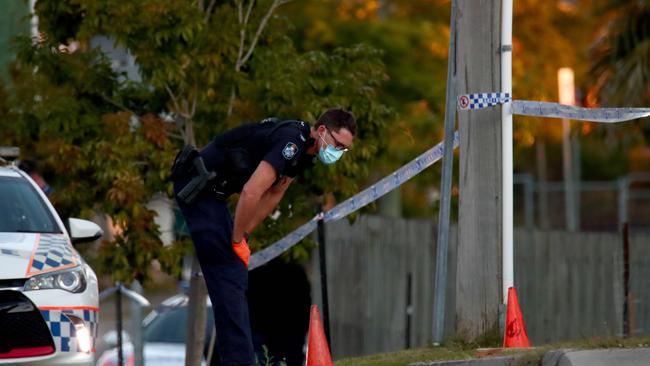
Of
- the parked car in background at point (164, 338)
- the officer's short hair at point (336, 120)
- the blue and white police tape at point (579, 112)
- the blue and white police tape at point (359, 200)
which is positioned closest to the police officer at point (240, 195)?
the officer's short hair at point (336, 120)

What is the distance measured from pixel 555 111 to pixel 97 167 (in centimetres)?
398

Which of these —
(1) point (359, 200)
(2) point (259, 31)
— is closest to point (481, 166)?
(1) point (359, 200)

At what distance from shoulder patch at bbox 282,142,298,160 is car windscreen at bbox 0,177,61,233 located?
7.48 ft

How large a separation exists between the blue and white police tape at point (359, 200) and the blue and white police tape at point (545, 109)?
0.45 meters

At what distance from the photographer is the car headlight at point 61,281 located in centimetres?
803

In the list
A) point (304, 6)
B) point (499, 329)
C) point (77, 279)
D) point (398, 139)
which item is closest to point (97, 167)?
point (77, 279)

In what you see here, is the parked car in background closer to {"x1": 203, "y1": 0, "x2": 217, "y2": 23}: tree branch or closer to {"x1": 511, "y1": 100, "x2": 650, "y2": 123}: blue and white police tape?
{"x1": 203, "y1": 0, "x2": 217, "y2": 23}: tree branch

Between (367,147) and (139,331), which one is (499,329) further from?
(139,331)

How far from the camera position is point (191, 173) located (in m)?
7.68

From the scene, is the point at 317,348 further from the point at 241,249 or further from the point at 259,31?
the point at 259,31

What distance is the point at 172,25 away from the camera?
446 inches

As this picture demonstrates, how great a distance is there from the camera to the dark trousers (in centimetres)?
756

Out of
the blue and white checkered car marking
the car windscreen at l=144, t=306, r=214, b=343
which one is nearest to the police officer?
the blue and white checkered car marking

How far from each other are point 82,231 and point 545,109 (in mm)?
3116
